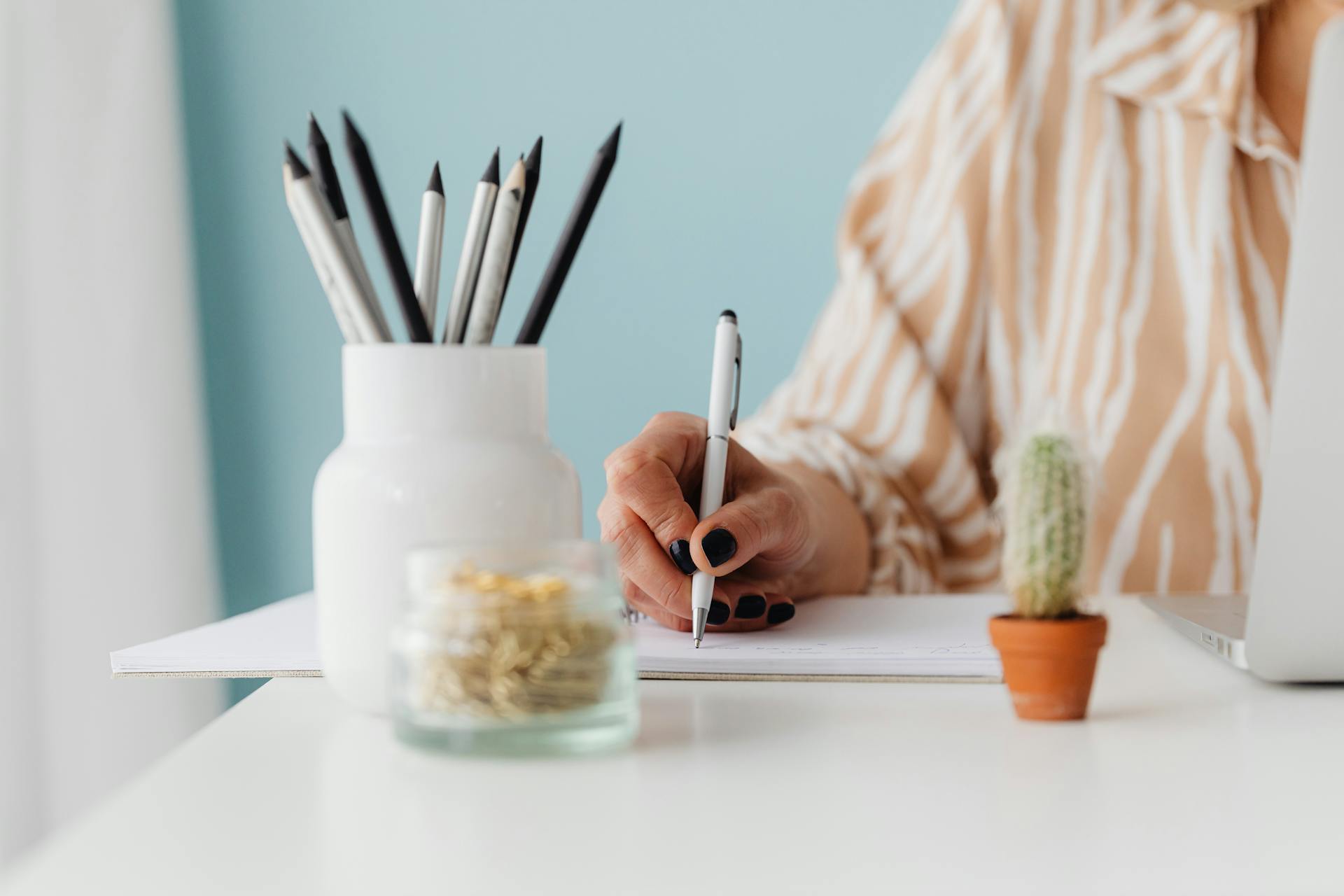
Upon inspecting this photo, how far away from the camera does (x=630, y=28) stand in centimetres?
128

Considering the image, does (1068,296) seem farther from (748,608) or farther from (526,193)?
(526,193)

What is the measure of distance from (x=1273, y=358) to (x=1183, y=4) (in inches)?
12.7

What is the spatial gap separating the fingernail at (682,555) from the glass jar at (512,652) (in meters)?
0.16

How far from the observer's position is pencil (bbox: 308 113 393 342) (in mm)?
349

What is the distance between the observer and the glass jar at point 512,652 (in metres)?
0.30

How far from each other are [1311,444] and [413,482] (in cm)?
30

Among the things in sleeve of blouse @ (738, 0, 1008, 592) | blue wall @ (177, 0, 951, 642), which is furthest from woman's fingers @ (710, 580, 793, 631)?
blue wall @ (177, 0, 951, 642)

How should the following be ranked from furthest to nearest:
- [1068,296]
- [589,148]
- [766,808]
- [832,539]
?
1. [589,148]
2. [1068,296]
3. [832,539]
4. [766,808]

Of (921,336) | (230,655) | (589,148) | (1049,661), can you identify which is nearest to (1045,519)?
(1049,661)

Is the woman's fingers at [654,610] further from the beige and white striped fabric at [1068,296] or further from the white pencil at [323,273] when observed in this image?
the beige and white striped fabric at [1068,296]

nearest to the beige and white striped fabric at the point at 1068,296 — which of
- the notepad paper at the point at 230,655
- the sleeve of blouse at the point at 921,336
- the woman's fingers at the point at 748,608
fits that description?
the sleeve of blouse at the point at 921,336

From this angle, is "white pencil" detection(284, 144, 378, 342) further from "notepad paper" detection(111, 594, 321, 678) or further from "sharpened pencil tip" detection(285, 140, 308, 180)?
"notepad paper" detection(111, 594, 321, 678)

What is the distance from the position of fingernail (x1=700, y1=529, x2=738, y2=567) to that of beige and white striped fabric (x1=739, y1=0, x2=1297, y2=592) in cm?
35

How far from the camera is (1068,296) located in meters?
1.00
